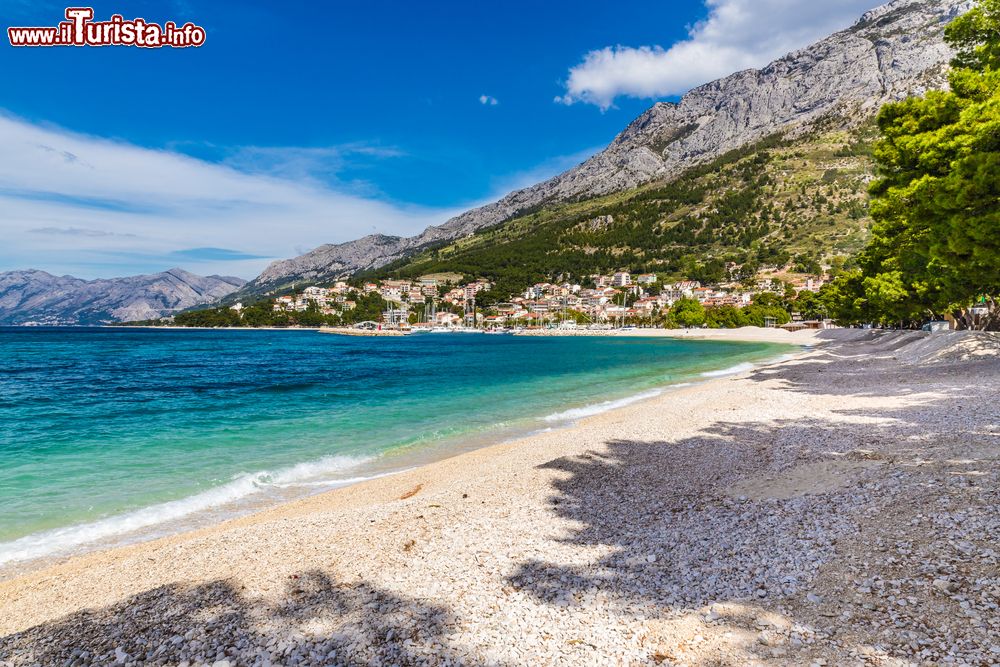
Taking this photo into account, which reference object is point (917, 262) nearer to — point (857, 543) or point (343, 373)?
point (857, 543)

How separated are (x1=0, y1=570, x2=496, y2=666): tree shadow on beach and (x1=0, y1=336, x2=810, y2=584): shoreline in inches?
148

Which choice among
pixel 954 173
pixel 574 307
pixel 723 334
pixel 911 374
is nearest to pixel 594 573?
pixel 954 173

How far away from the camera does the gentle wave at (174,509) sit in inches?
325

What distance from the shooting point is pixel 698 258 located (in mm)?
188875

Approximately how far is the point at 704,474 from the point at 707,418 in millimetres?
5721

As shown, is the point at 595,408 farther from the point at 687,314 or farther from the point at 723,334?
the point at 687,314

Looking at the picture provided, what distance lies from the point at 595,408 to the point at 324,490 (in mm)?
12368

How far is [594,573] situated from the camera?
518cm

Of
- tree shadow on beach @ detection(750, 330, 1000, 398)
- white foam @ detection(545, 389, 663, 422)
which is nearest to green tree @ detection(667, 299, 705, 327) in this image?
tree shadow on beach @ detection(750, 330, 1000, 398)

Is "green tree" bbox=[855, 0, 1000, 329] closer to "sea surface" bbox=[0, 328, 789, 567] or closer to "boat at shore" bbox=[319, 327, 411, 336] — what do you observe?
Answer: "sea surface" bbox=[0, 328, 789, 567]

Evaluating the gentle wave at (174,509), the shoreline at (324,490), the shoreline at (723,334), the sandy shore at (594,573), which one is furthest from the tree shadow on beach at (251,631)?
the shoreline at (723,334)

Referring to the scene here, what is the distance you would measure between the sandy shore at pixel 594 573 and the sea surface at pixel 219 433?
219 centimetres

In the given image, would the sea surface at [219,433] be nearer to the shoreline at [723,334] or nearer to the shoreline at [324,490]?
the shoreline at [324,490]

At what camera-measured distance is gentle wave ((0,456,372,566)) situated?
27.1ft
